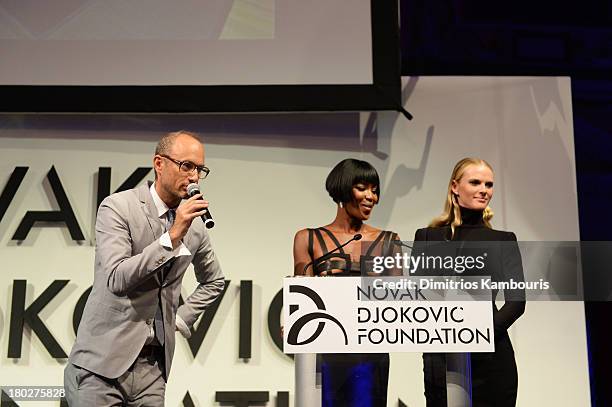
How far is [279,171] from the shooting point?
4.62 metres

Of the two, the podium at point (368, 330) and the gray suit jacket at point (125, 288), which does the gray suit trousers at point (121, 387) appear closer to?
the gray suit jacket at point (125, 288)

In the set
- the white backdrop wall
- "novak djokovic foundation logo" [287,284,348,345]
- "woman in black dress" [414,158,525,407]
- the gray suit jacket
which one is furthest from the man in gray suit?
the white backdrop wall

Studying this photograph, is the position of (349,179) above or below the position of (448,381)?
above

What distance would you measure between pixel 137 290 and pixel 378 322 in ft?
2.64

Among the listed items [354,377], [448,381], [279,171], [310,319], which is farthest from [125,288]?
[279,171]

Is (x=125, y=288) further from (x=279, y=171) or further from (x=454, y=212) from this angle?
(x=279, y=171)

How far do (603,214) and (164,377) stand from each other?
3.26m

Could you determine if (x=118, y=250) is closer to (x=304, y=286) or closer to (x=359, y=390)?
(x=304, y=286)

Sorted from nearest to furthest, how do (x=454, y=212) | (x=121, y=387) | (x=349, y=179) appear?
(x=121, y=387)
(x=454, y=212)
(x=349, y=179)

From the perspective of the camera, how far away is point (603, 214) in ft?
15.7

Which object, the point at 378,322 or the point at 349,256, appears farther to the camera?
the point at 349,256

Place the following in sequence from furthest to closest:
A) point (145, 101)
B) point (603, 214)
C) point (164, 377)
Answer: point (603, 214), point (145, 101), point (164, 377)

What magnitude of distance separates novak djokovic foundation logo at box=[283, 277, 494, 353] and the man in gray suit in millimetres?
450

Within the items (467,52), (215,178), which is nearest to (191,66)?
(215,178)
